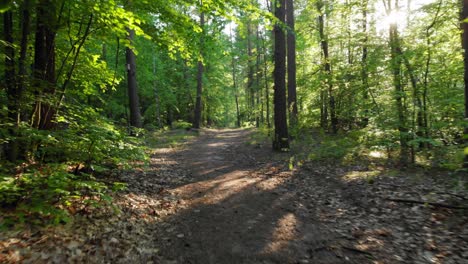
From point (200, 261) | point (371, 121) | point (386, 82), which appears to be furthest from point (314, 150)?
point (200, 261)

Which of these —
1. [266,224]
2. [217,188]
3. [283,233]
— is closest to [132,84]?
[217,188]

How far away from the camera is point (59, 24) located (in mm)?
4836

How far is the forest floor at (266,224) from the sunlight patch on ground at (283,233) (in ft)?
0.05

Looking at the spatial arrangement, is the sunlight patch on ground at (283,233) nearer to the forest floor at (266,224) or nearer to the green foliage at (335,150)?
the forest floor at (266,224)

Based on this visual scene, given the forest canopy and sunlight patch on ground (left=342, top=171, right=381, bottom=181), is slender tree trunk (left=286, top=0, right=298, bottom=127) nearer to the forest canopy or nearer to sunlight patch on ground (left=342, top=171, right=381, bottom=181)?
the forest canopy

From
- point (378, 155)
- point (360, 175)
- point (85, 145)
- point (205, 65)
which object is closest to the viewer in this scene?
point (85, 145)

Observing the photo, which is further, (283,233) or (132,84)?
(132,84)

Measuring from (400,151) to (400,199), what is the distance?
5020 mm

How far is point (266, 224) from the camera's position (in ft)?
15.5

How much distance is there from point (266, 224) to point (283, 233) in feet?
1.48

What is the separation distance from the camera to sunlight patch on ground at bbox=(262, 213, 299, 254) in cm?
391

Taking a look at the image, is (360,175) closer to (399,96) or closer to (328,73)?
(399,96)

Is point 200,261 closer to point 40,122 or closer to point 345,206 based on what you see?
point 345,206

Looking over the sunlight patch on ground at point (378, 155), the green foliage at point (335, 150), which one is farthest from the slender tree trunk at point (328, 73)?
the sunlight patch on ground at point (378, 155)
